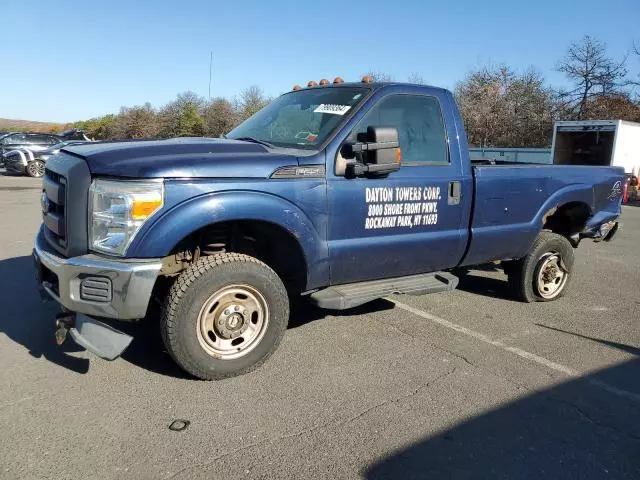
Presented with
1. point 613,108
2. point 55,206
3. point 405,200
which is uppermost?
point 613,108

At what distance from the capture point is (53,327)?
4.52 metres

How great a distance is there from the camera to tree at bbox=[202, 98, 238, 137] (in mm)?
32278

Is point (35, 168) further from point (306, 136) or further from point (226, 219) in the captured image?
point (226, 219)

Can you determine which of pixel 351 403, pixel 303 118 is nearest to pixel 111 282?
pixel 351 403

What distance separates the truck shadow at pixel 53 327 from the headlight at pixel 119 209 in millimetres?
1046

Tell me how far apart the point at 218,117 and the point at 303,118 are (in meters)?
30.5

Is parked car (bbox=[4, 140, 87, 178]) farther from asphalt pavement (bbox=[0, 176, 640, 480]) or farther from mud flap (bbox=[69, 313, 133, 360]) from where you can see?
mud flap (bbox=[69, 313, 133, 360])

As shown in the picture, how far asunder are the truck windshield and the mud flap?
6.09 ft

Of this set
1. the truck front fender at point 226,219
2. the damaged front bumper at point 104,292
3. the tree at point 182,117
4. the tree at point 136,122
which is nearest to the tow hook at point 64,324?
the damaged front bumper at point 104,292

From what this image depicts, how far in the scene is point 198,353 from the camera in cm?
351

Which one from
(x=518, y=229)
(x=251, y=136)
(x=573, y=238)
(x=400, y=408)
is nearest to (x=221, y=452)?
(x=400, y=408)

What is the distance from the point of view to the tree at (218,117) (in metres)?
32.3

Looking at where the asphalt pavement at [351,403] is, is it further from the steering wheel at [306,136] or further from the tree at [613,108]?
the tree at [613,108]

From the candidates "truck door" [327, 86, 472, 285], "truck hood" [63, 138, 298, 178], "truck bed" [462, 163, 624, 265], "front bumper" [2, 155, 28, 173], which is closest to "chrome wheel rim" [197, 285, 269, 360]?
"truck door" [327, 86, 472, 285]
